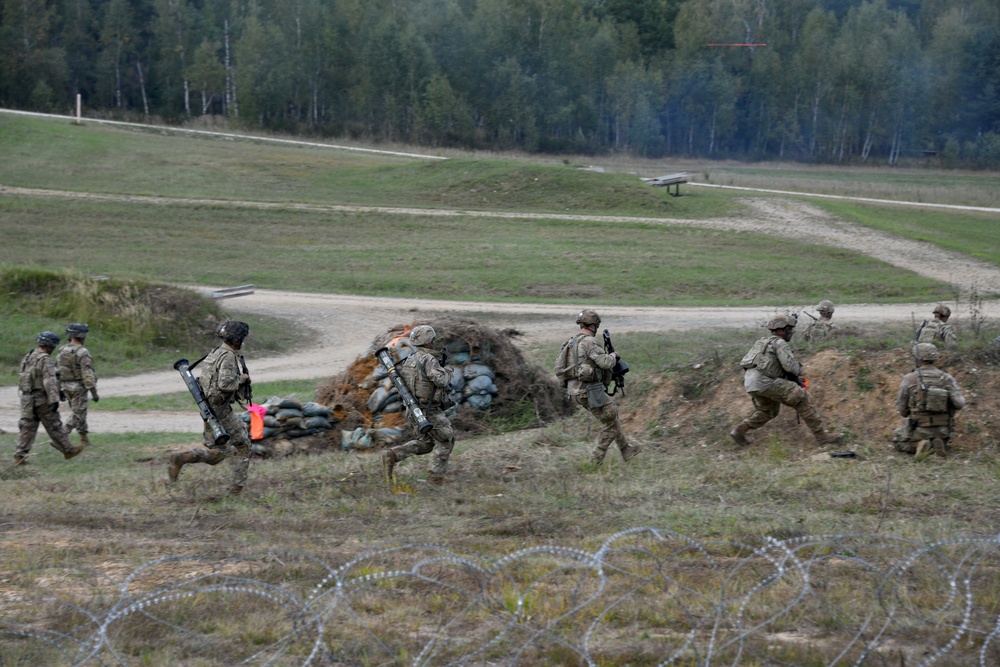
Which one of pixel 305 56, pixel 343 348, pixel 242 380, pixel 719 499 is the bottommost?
pixel 343 348

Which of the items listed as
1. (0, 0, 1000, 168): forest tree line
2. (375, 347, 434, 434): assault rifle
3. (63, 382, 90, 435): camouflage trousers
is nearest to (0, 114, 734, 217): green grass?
(0, 0, 1000, 168): forest tree line

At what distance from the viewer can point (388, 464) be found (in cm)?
1105

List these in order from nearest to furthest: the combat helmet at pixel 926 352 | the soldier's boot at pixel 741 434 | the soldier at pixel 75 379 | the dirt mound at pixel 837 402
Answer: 1. the combat helmet at pixel 926 352
2. the dirt mound at pixel 837 402
3. the soldier's boot at pixel 741 434
4. the soldier at pixel 75 379

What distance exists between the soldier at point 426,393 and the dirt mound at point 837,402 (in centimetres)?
357

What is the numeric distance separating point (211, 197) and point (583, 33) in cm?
4142

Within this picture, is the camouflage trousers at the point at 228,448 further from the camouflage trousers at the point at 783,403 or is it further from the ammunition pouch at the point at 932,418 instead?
the ammunition pouch at the point at 932,418

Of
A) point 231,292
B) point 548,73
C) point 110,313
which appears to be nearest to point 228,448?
point 110,313

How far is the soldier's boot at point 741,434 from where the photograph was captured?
12367mm

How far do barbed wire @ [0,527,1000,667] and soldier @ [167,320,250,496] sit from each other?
2573 millimetres

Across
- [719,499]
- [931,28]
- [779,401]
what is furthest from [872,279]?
[931,28]

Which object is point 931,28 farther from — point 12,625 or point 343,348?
point 12,625

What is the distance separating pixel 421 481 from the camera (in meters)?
11.3

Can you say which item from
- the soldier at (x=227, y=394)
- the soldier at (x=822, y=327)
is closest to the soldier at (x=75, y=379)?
the soldier at (x=227, y=394)

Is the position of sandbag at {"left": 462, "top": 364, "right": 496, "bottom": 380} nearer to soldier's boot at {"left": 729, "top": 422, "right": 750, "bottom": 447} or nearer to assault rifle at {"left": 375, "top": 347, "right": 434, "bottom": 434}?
soldier's boot at {"left": 729, "top": 422, "right": 750, "bottom": 447}
